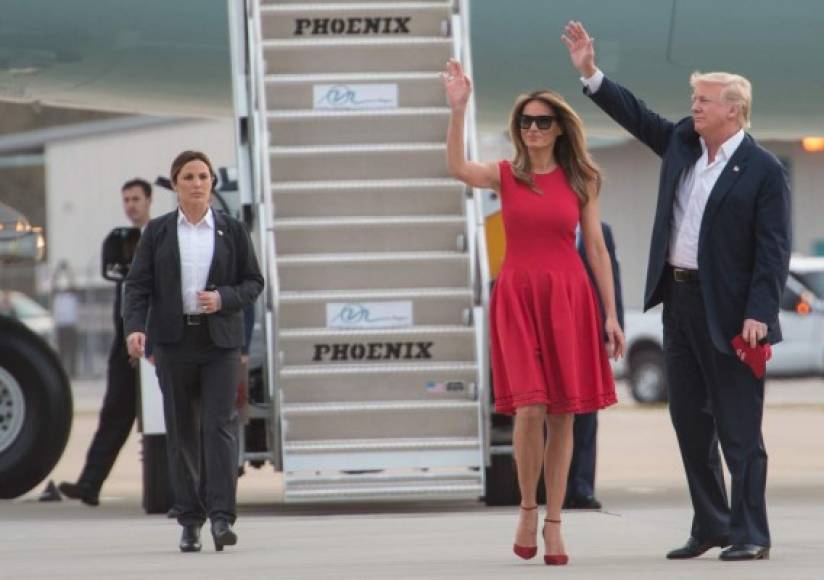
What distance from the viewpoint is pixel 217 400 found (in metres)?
7.88

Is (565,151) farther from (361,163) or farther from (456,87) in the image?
(361,163)

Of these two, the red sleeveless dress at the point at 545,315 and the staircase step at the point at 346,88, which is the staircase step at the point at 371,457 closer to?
the staircase step at the point at 346,88

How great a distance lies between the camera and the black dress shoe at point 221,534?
25.6 ft

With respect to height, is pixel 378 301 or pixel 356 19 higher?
pixel 356 19

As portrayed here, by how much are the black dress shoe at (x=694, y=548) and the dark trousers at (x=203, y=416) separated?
173 centimetres

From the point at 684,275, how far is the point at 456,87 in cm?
105

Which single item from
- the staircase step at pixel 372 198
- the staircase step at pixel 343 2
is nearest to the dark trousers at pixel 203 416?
the staircase step at pixel 372 198

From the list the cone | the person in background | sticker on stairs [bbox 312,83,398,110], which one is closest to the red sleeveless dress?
sticker on stairs [bbox 312,83,398,110]

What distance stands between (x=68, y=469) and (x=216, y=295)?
6713mm

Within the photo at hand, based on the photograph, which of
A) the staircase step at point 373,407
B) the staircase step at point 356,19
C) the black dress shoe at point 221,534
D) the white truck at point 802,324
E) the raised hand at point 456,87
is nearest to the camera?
the raised hand at point 456,87

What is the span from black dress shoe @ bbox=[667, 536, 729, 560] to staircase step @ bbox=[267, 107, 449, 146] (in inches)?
151

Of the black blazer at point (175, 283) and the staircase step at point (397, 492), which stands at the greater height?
the black blazer at point (175, 283)

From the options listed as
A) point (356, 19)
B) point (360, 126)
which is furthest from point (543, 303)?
point (356, 19)

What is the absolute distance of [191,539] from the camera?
25.9 ft
